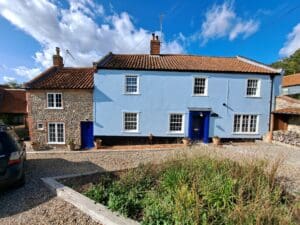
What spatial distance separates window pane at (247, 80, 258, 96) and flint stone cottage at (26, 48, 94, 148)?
44.0 ft

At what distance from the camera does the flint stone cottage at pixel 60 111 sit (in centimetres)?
1503

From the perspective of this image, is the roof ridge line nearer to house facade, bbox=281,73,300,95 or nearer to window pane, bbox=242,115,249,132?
window pane, bbox=242,115,249,132

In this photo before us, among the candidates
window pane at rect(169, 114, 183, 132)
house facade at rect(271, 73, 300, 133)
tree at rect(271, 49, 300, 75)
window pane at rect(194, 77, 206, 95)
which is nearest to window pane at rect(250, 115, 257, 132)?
house facade at rect(271, 73, 300, 133)

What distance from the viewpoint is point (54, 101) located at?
50.2 feet

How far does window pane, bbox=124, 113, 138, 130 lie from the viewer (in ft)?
49.4

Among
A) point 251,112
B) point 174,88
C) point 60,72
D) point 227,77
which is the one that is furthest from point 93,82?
point 251,112

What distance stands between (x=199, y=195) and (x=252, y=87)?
562 inches

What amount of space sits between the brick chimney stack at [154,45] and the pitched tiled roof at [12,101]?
22.0 meters

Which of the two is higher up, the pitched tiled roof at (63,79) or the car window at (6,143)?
the pitched tiled roof at (63,79)

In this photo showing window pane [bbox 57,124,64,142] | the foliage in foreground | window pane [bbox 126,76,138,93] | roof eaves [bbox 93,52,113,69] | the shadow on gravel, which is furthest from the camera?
window pane [bbox 57,124,64,142]

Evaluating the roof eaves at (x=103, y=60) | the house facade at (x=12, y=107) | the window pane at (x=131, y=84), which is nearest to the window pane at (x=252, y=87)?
the window pane at (x=131, y=84)

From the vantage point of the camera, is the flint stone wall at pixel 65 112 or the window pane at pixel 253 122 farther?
the window pane at pixel 253 122

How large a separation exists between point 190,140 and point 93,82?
9485 mm

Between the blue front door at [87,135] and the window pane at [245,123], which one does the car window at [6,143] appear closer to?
Answer: the blue front door at [87,135]
